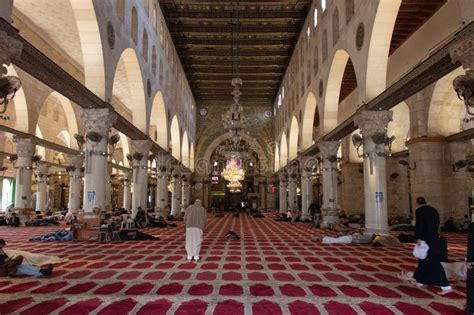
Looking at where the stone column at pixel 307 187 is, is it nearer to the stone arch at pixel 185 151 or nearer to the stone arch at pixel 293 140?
the stone arch at pixel 293 140

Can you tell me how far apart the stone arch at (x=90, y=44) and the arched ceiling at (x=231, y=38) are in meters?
7.58

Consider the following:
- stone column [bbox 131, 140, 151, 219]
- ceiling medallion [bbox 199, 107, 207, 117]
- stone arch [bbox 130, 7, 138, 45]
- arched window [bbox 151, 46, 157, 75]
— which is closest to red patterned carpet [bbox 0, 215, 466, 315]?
stone column [bbox 131, 140, 151, 219]

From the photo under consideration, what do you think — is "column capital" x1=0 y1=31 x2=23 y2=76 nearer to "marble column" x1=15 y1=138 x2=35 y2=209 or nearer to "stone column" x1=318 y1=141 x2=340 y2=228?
"marble column" x1=15 y1=138 x2=35 y2=209

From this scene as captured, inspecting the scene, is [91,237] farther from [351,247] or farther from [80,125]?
[80,125]

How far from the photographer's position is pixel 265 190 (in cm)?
2794

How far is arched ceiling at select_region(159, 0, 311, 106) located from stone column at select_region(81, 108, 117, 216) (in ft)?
27.2

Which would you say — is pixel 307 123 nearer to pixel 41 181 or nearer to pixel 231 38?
pixel 231 38

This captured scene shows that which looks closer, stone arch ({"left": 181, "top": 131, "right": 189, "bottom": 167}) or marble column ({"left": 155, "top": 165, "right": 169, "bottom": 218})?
marble column ({"left": 155, "top": 165, "right": 169, "bottom": 218})

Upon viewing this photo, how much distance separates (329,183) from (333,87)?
11.1 ft

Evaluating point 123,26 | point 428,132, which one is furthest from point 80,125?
point 428,132

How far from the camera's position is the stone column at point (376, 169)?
8.41 meters

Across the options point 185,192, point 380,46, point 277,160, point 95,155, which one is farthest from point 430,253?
point 277,160

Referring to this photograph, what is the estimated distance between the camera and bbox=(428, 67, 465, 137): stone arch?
1107cm

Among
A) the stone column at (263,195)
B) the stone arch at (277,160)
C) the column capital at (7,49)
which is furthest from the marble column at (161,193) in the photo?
the stone column at (263,195)
